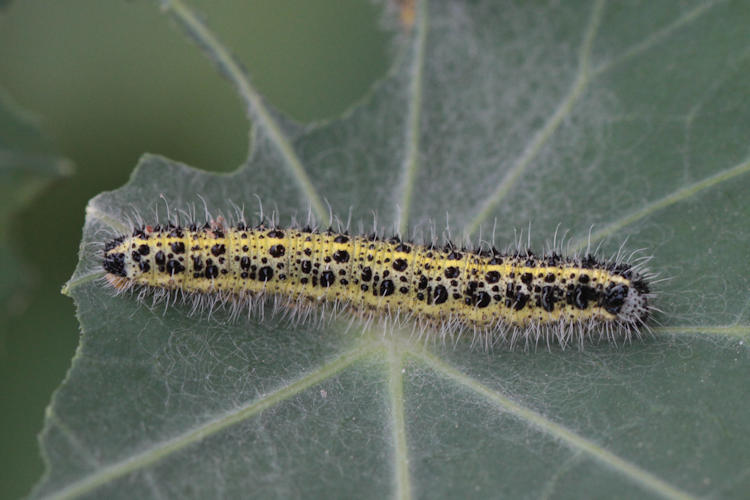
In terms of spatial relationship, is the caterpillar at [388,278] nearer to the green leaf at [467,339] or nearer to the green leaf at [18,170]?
the green leaf at [467,339]

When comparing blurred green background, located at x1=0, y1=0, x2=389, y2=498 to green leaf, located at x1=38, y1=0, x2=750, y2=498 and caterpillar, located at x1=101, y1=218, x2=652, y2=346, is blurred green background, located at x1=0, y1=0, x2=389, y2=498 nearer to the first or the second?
green leaf, located at x1=38, y1=0, x2=750, y2=498

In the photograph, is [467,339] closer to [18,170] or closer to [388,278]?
[388,278]

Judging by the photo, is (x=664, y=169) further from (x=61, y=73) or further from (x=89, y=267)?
(x=61, y=73)

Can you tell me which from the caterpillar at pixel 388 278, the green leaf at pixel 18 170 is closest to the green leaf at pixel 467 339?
the caterpillar at pixel 388 278

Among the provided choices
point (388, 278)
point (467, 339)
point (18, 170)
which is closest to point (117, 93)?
point (18, 170)

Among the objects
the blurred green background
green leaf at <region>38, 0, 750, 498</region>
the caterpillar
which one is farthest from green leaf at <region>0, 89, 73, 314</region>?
the caterpillar
